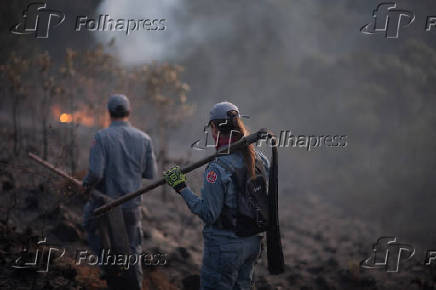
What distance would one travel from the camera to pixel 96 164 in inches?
162

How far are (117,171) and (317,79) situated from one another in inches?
677

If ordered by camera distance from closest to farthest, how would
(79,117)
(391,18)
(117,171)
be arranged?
(117,171), (79,117), (391,18)

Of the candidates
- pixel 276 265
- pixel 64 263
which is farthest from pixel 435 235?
pixel 64 263

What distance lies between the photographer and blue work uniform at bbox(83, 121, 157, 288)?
4.18 meters

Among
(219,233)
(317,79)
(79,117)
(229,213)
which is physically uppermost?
(317,79)

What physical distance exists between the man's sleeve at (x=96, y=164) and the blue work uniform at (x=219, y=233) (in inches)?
56.2

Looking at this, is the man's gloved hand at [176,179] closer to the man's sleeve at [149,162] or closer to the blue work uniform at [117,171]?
the blue work uniform at [117,171]

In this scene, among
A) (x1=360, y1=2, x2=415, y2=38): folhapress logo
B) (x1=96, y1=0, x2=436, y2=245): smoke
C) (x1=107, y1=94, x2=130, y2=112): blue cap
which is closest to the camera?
(x1=107, y1=94, x2=130, y2=112): blue cap

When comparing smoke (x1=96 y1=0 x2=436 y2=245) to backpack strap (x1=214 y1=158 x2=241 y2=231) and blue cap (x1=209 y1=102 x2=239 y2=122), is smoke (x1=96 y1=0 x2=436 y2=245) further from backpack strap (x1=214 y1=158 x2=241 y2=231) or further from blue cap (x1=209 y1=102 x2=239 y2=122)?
blue cap (x1=209 y1=102 x2=239 y2=122)

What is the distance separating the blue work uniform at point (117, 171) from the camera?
13.7 ft

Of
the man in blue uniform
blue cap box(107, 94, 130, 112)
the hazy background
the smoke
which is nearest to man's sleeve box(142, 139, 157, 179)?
the man in blue uniform

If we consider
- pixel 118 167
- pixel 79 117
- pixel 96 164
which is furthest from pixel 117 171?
pixel 79 117

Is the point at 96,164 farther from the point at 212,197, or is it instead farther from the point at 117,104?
the point at 212,197

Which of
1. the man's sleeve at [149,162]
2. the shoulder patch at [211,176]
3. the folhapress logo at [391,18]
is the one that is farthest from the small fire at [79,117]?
the folhapress logo at [391,18]
